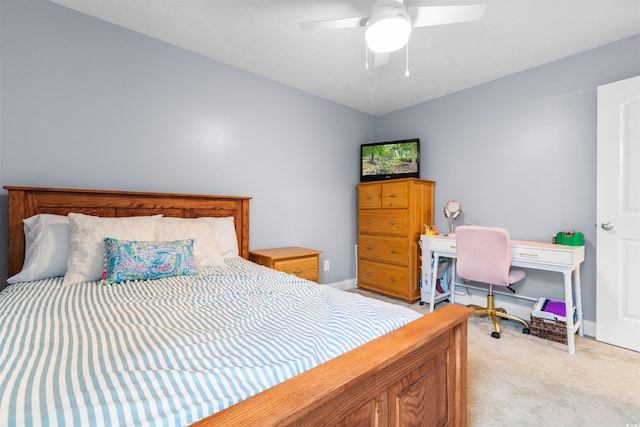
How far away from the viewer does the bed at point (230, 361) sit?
58 centimetres

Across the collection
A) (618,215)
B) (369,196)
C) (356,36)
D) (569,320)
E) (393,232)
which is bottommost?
(569,320)

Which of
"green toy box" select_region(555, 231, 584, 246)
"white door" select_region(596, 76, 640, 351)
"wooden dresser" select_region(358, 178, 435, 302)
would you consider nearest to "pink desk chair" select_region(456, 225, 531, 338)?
"green toy box" select_region(555, 231, 584, 246)

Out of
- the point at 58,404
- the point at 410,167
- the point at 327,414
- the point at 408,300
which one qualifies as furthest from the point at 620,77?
the point at 58,404

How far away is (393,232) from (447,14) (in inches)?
87.6

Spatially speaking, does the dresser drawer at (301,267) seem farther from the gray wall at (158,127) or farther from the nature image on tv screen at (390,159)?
the nature image on tv screen at (390,159)

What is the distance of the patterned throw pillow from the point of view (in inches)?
63.2

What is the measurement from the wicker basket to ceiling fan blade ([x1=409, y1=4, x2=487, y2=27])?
2.29 meters

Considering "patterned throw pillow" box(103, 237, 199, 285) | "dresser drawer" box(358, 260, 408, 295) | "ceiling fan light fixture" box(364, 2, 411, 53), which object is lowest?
"dresser drawer" box(358, 260, 408, 295)

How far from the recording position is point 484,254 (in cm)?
248

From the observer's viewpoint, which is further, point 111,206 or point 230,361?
point 111,206

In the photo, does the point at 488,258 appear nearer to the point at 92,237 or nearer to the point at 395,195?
the point at 395,195

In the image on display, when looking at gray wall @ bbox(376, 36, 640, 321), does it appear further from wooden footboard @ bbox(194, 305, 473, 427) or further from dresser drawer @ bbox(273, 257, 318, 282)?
wooden footboard @ bbox(194, 305, 473, 427)

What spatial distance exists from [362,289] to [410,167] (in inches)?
65.0

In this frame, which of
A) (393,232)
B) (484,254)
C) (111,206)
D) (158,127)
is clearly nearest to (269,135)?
(158,127)
